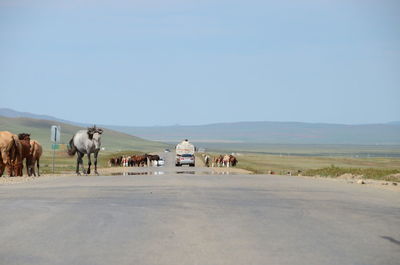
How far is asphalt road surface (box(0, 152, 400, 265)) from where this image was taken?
11398 mm

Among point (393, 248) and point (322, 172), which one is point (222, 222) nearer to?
point (393, 248)

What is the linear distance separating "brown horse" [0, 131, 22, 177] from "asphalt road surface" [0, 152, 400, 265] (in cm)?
1582

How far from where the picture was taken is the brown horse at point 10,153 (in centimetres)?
4000

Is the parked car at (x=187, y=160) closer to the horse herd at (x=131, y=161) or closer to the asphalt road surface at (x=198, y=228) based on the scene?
the horse herd at (x=131, y=161)

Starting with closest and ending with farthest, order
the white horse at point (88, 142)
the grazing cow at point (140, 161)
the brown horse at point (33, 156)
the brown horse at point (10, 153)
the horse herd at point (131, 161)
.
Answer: the brown horse at point (10, 153) < the brown horse at point (33, 156) < the white horse at point (88, 142) < the horse herd at point (131, 161) < the grazing cow at point (140, 161)

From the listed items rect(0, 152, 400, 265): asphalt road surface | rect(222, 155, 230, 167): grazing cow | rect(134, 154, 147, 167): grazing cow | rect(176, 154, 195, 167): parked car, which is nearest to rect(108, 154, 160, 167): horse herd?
rect(134, 154, 147, 167): grazing cow

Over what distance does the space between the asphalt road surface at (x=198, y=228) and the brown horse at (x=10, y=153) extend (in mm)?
15817

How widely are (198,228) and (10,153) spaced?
27255 millimetres

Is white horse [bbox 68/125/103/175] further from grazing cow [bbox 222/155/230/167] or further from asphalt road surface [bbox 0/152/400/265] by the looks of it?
grazing cow [bbox 222/155/230/167]

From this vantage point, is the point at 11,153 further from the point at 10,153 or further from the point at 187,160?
the point at 187,160

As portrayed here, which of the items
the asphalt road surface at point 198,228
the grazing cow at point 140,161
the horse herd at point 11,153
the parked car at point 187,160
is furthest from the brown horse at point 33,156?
the grazing cow at point 140,161

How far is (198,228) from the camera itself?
575 inches

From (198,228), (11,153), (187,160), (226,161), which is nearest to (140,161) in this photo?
(187,160)

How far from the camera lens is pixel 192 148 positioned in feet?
275
